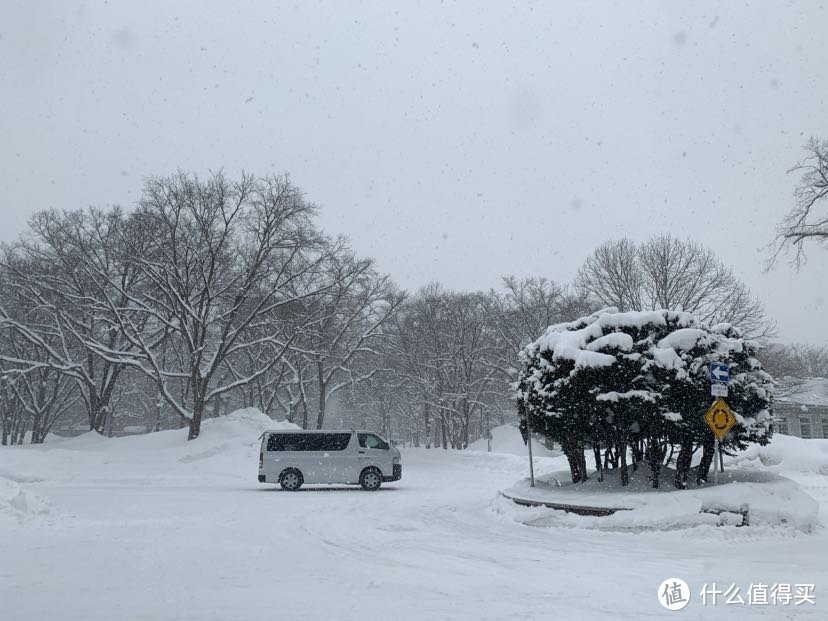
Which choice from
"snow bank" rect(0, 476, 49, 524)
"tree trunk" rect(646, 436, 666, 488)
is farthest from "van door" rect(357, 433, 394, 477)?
"snow bank" rect(0, 476, 49, 524)

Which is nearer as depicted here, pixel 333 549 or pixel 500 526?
pixel 333 549

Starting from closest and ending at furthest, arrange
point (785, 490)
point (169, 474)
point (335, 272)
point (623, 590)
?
point (623, 590) → point (785, 490) → point (169, 474) → point (335, 272)

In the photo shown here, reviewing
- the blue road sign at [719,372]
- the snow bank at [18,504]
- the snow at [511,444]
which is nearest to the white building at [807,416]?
the snow at [511,444]

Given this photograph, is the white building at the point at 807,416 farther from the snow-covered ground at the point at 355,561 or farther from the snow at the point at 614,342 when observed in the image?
the snow at the point at 614,342

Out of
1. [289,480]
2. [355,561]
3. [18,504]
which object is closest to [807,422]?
[289,480]

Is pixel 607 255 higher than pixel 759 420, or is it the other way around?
pixel 607 255

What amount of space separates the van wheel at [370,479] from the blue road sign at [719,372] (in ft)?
41.4

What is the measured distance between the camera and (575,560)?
32.8ft

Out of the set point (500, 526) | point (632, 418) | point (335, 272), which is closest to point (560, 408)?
point (632, 418)

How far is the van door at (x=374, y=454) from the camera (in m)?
23.3

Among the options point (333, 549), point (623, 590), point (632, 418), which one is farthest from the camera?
point (632, 418)

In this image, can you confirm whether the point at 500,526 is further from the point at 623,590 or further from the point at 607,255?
the point at 607,255

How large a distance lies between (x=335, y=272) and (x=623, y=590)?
34.7 meters

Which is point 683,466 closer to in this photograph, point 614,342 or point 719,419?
point 719,419
